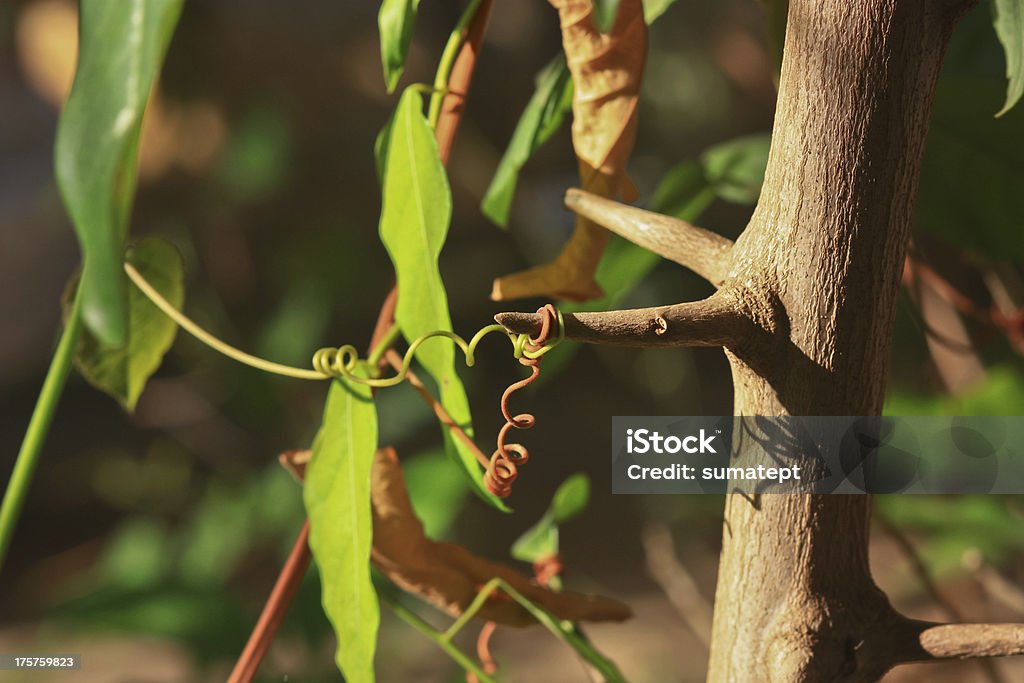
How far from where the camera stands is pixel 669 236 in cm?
31

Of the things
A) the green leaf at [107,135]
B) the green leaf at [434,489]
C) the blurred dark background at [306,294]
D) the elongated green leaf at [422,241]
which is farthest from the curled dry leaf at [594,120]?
the blurred dark background at [306,294]

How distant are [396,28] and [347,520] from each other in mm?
174

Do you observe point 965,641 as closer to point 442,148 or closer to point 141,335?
point 442,148

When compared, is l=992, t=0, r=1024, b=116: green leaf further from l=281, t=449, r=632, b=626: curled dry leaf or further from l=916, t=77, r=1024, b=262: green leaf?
l=281, t=449, r=632, b=626: curled dry leaf

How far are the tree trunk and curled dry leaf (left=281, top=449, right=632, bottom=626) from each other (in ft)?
0.33

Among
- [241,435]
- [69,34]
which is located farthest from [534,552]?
[69,34]

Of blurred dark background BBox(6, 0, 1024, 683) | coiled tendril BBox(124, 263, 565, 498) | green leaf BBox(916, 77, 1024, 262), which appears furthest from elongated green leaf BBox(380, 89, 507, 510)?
blurred dark background BBox(6, 0, 1024, 683)

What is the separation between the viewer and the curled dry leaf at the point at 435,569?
37cm

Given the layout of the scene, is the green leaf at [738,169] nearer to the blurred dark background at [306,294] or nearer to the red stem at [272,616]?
the red stem at [272,616]

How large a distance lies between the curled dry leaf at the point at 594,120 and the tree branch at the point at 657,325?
87 millimetres

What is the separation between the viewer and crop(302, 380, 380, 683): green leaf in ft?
1.10

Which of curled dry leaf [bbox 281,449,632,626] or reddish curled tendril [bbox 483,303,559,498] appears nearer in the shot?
reddish curled tendril [bbox 483,303,559,498]

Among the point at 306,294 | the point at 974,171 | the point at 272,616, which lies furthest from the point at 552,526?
the point at 306,294

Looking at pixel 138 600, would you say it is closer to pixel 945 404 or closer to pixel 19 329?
pixel 945 404
